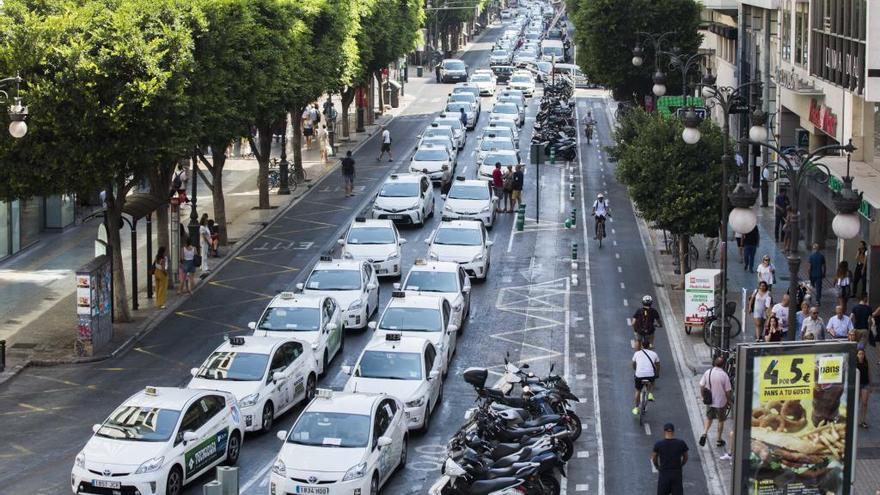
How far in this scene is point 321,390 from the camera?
26.7 m

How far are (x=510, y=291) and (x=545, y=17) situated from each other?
143788 millimetres

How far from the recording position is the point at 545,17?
18350cm

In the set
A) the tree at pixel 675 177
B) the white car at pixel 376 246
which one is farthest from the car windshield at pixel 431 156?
the tree at pixel 675 177

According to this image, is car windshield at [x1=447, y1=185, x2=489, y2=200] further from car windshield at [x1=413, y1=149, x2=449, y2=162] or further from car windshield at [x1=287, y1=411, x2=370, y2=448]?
car windshield at [x1=287, y1=411, x2=370, y2=448]

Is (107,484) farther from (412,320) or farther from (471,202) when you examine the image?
(471,202)

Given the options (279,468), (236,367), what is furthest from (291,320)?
(279,468)

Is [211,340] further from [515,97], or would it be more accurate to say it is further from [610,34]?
[515,97]

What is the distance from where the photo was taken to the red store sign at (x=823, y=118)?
45406 millimetres

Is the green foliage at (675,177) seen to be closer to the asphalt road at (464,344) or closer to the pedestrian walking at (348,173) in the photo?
the asphalt road at (464,344)

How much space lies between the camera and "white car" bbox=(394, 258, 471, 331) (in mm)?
37812

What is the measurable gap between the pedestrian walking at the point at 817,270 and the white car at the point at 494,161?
20.4 metres

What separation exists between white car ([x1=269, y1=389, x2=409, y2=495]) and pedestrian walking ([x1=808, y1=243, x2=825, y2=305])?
53.3 feet

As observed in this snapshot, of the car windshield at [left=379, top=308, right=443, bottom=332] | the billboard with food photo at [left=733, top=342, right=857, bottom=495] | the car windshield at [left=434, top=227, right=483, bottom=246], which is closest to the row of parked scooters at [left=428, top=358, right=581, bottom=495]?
the billboard with food photo at [left=733, top=342, right=857, bottom=495]

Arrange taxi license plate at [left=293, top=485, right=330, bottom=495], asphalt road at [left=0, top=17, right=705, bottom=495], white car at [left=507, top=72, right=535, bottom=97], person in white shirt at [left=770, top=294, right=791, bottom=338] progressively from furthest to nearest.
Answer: white car at [left=507, top=72, right=535, bottom=97] → person in white shirt at [left=770, top=294, right=791, bottom=338] → asphalt road at [left=0, top=17, right=705, bottom=495] → taxi license plate at [left=293, top=485, right=330, bottom=495]
